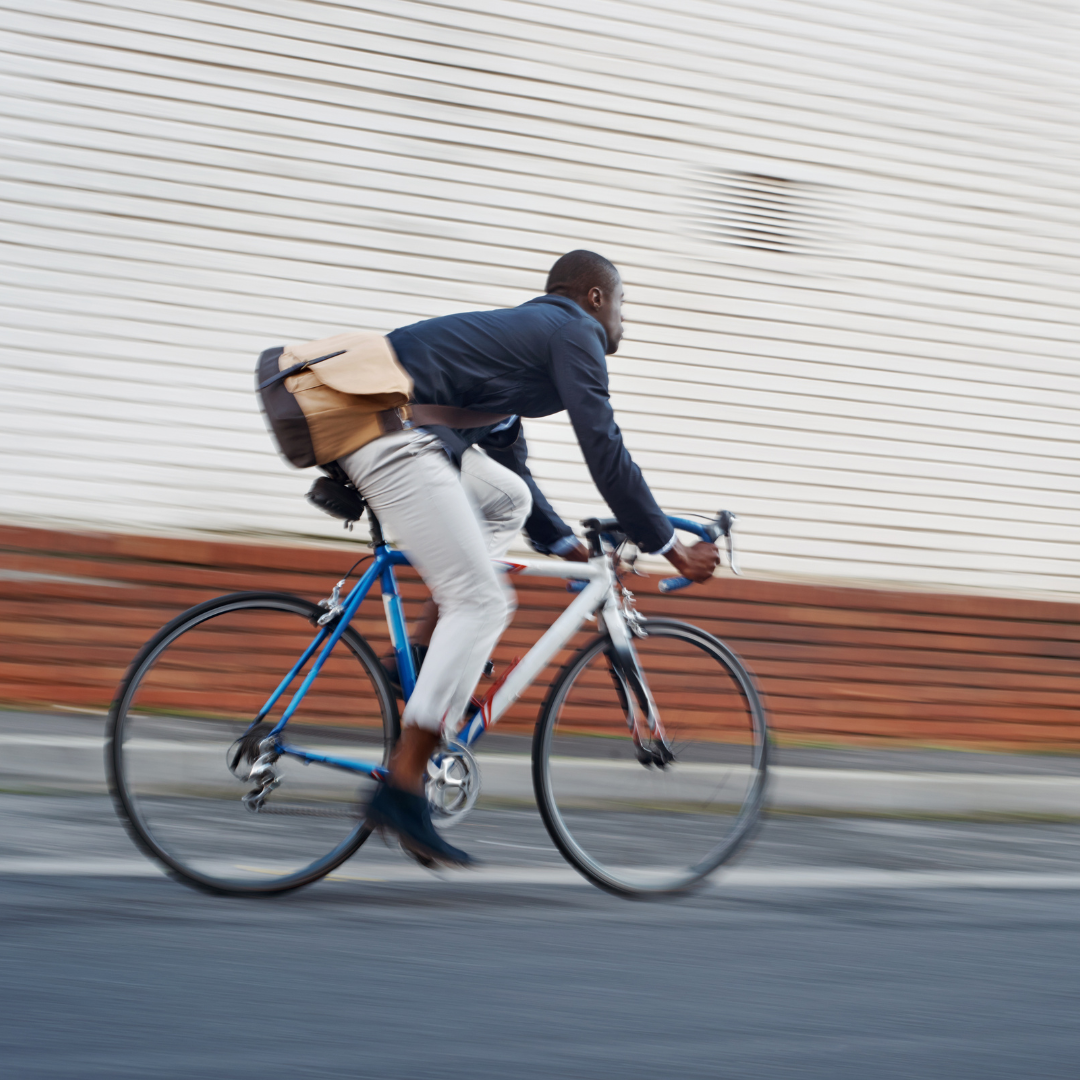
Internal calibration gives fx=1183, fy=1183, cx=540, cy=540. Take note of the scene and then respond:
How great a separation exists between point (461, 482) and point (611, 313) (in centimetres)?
67

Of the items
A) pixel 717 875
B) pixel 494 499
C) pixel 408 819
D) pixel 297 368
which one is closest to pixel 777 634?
pixel 717 875

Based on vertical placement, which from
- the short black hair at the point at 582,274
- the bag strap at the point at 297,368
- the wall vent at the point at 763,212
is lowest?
the bag strap at the point at 297,368

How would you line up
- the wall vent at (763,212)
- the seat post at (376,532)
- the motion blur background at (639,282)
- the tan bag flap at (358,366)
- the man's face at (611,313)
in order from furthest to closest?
the wall vent at (763,212)
the motion blur background at (639,282)
the man's face at (611,313)
the seat post at (376,532)
the tan bag flap at (358,366)

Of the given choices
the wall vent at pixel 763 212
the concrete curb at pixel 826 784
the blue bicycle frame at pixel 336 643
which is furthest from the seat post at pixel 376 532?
the wall vent at pixel 763 212

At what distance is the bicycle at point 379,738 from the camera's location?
10.4 feet

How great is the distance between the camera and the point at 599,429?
3238 millimetres

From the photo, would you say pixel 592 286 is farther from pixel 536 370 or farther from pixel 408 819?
pixel 408 819

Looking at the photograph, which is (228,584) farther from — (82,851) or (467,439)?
(467,439)

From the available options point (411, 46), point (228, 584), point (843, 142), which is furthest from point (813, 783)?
point (411, 46)

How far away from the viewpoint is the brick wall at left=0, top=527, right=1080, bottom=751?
17.7 ft

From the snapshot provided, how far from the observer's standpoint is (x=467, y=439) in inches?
134

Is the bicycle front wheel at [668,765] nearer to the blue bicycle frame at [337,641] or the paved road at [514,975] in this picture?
the paved road at [514,975]

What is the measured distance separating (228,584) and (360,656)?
252 cm

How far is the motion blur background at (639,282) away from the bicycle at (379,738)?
2.08 m
